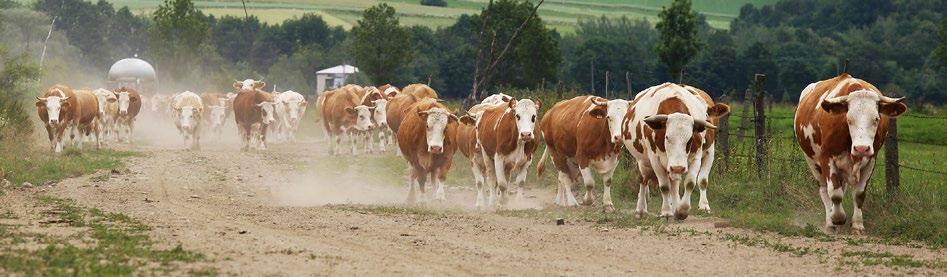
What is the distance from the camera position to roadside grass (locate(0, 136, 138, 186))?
80.3 feet

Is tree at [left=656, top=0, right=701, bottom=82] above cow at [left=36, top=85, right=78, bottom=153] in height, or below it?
above

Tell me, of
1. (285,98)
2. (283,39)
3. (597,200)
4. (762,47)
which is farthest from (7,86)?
(283,39)

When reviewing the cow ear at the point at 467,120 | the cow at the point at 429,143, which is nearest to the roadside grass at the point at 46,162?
the cow at the point at 429,143

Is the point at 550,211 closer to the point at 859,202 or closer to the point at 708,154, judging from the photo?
the point at 708,154

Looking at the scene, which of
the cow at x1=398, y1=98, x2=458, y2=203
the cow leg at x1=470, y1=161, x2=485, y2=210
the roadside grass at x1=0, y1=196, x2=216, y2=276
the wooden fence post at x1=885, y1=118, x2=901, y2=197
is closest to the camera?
the roadside grass at x1=0, y1=196, x2=216, y2=276

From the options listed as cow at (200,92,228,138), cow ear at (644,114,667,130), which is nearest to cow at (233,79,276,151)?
cow at (200,92,228,138)

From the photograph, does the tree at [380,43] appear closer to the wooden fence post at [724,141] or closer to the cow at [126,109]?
the cow at [126,109]

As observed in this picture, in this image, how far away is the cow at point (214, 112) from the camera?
46375 mm

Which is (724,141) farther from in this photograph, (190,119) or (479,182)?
(190,119)

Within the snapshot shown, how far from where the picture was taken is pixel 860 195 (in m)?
15.9

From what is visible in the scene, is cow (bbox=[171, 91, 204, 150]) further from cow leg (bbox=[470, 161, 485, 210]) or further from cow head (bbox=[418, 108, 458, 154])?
cow leg (bbox=[470, 161, 485, 210])

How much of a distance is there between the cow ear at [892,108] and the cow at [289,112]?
30069 millimetres

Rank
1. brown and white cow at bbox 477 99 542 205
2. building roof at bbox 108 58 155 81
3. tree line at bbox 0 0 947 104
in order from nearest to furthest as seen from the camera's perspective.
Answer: brown and white cow at bbox 477 99 542 205, tree line at bbox 0 0 947 104, building roof at bbox 108 58 155 81

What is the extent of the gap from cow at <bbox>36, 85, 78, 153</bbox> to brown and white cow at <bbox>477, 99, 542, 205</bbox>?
49.5 ft
